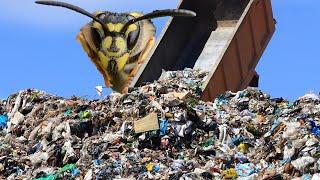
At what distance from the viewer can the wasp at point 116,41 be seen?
14039 mm

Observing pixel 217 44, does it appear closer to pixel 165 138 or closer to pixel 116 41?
pixel 116 41

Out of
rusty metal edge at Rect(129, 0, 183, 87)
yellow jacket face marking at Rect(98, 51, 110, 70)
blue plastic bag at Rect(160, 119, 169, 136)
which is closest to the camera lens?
blue plastic bag at Rect(160, 119, 169, 136)

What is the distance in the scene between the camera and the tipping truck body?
11875mm

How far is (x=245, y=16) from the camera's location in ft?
40.3

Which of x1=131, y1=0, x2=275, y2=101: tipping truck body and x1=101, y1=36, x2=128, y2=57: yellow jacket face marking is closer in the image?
x1=131, y1=0, x2=275, y2=101: tipping truck body

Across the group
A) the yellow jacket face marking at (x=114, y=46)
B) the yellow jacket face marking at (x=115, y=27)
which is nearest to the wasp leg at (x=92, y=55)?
the yellow jacket face marking at (x=114, y=46)

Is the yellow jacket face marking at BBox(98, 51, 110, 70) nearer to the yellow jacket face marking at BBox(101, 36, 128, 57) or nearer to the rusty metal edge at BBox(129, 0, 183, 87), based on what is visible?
the yellow jacket face marking at BBox(101, 36, 128, 57)

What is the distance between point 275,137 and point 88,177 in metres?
1.90

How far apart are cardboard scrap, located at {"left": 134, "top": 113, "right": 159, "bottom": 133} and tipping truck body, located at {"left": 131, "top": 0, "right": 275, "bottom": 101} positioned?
1.73 metres

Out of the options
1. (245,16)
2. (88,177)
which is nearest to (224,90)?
(245,16)

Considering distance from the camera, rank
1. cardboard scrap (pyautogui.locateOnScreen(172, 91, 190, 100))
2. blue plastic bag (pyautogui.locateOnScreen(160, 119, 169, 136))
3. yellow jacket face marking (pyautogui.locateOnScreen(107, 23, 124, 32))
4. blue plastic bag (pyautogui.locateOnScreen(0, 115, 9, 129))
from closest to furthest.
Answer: blue plastic bag (pyautogui.locateOnScreen(160, 119, 169, 136))
cardboard scrap (pyautogui.locateOnScreen(172, 91, 190, 100))
blue plastic bag (pyautogui.locateOnScreen(0, 115, 9, 129))
yellow jacket face marking (pyautogui.locateOnScreen(107, 23, 124, 32))

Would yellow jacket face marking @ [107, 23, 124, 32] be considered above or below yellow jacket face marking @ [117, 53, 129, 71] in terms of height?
above

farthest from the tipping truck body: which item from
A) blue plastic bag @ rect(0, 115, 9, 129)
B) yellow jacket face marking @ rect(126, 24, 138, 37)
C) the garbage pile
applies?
blue plastic bag @ rect(0, 115, 9, 129)

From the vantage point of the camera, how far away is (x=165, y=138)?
9.43 metres
